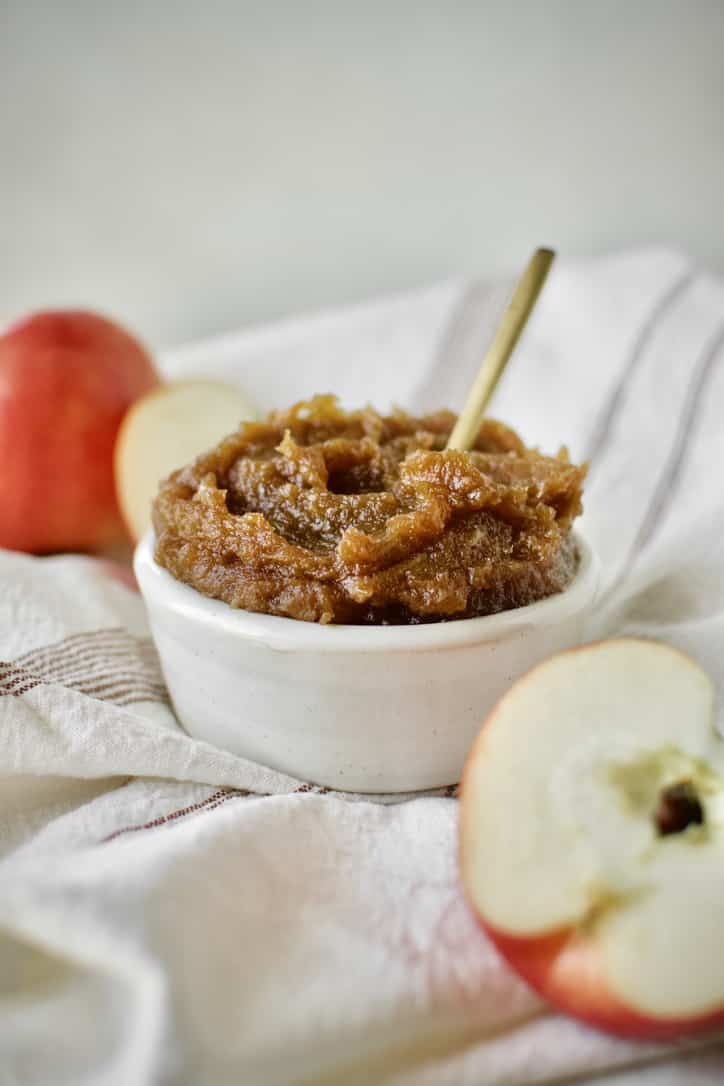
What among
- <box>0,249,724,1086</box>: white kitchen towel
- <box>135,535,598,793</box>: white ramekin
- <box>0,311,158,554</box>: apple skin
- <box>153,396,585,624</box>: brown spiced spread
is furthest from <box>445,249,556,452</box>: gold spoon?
<box>0,311,158,554</box>: apple skin

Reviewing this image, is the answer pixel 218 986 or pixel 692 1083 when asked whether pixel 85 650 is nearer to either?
pixel 218 986

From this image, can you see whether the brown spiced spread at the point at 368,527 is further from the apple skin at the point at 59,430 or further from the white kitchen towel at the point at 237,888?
the apple skin at the point at 59,430

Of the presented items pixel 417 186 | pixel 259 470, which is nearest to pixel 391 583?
pixel 259 470

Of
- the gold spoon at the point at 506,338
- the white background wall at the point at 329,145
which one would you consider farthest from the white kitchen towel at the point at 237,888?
the white background wall at the point at 329,145

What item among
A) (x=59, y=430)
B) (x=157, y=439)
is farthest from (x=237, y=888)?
(x=59, y=430)

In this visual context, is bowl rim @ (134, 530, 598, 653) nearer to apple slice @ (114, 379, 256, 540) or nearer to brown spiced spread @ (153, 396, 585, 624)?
brown spiced spread @ (153, 396, 585, 624)

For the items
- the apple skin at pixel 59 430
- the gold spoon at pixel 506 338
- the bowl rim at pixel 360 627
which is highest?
the gold spoon at pixel 506 338
